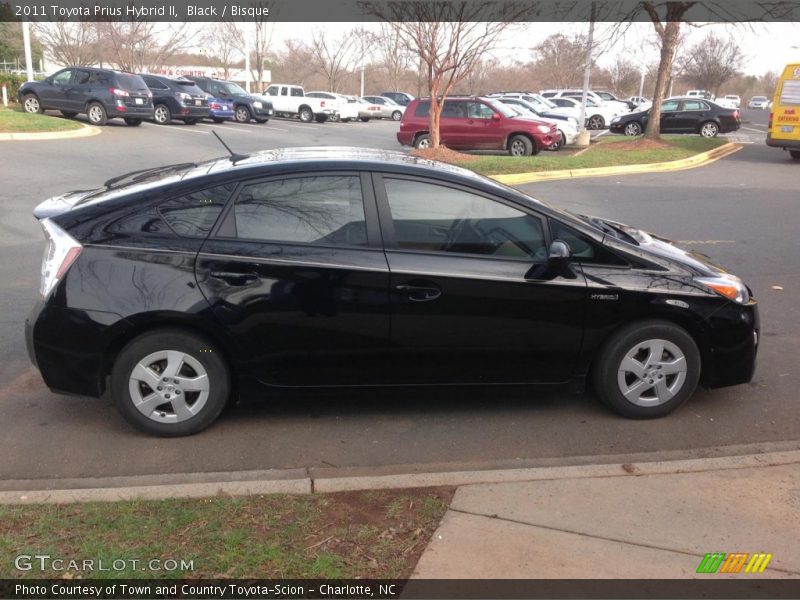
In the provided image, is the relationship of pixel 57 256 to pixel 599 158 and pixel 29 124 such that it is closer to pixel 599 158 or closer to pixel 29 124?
pixel 599 158

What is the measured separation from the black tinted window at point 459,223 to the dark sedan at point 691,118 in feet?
83.0

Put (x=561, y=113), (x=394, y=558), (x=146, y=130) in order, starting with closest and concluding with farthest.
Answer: (x=394, y=558), (x=146, y=130), (x=561, y=113)

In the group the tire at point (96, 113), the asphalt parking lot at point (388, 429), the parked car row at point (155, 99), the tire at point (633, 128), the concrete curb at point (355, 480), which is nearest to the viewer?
the concrete curb at point (355, 480)

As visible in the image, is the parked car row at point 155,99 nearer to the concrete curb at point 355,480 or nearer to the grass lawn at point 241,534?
the concrete curb at point 355,480

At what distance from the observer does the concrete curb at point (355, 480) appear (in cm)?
343

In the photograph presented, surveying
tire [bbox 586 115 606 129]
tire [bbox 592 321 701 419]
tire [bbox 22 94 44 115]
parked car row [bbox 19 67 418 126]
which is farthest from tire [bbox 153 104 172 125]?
tire [bbox 592 321 701 419]

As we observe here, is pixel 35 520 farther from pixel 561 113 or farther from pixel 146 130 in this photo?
pixel 561 113

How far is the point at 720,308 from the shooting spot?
14.6 ft

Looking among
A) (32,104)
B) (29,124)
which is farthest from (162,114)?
(29,124)

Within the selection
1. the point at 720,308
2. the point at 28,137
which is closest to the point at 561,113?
the point at 28,137

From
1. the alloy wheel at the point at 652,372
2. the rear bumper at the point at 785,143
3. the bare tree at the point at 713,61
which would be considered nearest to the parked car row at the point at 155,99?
the rear bumper at the point at 785,143

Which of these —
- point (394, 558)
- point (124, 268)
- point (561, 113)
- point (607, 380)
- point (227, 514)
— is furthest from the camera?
point (561, 113)

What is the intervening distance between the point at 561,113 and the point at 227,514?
85.7ft

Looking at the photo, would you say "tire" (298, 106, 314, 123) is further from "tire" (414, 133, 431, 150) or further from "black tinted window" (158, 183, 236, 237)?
"black tinted window" (158, 183, 236, 237)
